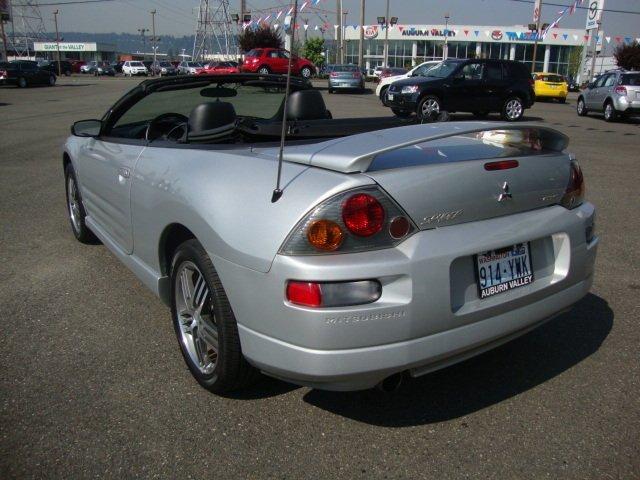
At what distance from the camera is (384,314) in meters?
2.09

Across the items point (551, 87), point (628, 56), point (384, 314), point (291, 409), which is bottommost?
point (291, 409)

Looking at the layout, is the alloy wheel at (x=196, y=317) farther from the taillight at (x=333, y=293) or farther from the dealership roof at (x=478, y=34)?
the dealership roof at (x=478, y=34)

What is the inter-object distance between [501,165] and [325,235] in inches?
35.4

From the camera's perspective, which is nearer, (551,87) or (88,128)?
(88,128)

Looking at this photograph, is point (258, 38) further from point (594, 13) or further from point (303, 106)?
point (303, 106)

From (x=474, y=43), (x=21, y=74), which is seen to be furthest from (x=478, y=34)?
(x=21, y=74)

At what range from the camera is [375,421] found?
254cm

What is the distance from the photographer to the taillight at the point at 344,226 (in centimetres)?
210

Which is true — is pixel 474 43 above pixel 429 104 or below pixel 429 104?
above

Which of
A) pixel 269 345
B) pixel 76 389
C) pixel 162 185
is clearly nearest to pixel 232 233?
pixel 269 345

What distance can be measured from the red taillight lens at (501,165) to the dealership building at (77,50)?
11100cm

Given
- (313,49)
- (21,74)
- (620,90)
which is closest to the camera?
(620,90)

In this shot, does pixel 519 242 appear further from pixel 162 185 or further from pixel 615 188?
pixel 615 188

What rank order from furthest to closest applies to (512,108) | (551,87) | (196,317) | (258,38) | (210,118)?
(258,38) → (551,87) → (512,108) → (210,118) → (196,317)
